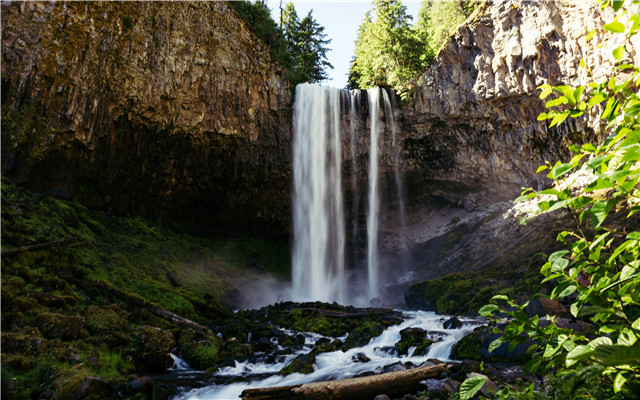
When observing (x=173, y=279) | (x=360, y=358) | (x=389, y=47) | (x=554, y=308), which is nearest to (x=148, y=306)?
(x=173, y=279)

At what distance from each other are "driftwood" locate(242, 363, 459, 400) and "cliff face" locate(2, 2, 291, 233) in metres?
14.5

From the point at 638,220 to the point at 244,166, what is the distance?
60.8 feet

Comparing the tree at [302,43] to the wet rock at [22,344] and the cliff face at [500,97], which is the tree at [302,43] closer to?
the cliff face at [500,97]

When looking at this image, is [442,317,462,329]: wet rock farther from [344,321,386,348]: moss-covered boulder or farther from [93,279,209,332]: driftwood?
[93,279,209,332]: driftwood

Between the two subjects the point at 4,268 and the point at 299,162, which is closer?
the point at 4,268

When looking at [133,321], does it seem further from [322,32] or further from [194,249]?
[322,32]

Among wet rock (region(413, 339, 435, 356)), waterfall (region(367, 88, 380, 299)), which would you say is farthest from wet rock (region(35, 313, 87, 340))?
waterfall (region(367, 88, 380, 299))

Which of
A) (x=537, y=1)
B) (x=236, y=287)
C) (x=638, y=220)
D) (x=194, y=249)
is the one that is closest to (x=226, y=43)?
(x=194, y=249)

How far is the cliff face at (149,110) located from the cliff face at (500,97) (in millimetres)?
9462

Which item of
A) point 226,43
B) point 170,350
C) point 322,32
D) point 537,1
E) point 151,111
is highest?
point 322,32

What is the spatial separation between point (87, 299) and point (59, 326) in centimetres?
230

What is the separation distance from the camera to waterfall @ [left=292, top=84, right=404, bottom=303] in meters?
21.7

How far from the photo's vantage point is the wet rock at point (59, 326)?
272 inches

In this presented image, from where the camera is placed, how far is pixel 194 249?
65.3 feet
